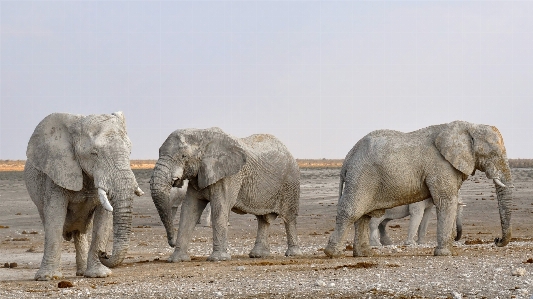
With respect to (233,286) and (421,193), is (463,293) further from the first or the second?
(421,193)

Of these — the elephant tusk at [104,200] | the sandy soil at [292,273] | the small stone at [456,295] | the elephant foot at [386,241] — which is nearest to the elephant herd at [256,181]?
the sandy soil at [292,273]

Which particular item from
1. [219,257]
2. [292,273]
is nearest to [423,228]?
[219,257]

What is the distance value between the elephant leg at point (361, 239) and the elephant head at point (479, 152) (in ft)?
6.85

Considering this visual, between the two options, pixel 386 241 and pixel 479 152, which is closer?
pixel 479 152

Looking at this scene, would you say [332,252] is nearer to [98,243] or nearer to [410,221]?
[98,243]

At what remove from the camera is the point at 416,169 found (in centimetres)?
1909

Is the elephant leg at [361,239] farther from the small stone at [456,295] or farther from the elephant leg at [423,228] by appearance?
the small stone at [456,295]

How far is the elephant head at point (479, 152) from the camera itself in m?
19.0

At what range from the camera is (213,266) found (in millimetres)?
17891

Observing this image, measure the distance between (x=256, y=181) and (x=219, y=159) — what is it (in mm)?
1277

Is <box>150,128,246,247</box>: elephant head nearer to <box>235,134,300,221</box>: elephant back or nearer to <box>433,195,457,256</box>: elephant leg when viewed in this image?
<box>235,134,300,221</box>: elephant back

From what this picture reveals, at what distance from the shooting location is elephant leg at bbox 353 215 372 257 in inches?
767

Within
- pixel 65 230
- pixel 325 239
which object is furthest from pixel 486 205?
pixel 65 230

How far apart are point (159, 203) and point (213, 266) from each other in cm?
193
